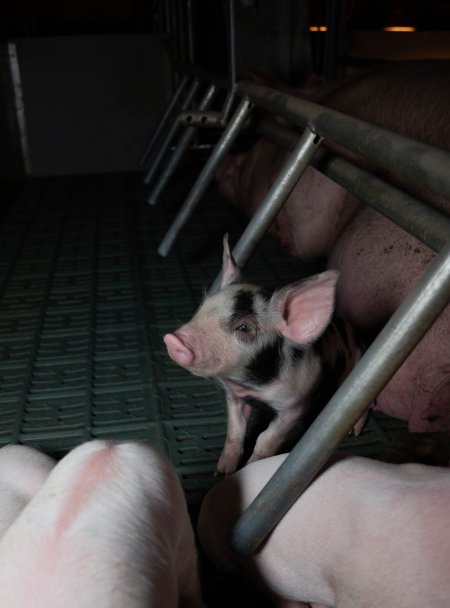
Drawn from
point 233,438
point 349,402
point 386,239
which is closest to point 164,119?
point 386,239

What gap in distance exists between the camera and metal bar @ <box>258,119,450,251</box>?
1059mm

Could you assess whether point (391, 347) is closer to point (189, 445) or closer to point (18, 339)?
point (189, 445)

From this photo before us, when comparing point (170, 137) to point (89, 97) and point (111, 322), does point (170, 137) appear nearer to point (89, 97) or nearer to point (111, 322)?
point (89, 97)

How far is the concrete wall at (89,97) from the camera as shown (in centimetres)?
475

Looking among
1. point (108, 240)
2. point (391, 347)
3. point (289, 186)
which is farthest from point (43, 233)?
point (391, 347)

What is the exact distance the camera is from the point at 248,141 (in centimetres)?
390

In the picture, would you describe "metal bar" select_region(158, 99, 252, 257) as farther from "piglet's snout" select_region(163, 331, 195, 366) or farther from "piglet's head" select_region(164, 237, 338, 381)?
"piglet's snout" select_region(163, 331, 195, 366)

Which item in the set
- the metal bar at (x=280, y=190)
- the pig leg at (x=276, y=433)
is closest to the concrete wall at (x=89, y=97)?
the metal bar at (x=280, y=190)

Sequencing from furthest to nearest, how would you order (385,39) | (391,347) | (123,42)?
1. (385,39)
2. (123,42)
3. (391,347)

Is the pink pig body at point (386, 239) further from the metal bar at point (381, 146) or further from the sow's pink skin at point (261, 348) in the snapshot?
the metal bar at point (381, 146)

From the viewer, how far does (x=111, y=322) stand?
2330mm

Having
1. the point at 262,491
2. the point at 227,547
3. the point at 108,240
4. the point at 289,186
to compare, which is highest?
the point at 289,186

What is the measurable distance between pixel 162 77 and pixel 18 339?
10.4 ft

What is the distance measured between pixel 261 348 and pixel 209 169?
51.1 inches
